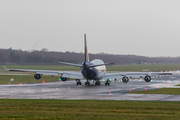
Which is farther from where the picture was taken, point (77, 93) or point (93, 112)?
point (77, 93)

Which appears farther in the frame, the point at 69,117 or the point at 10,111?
the point at 10,111

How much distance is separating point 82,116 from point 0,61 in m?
99.1

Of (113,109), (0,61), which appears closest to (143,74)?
(113,109)

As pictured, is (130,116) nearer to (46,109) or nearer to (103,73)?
(46,109)

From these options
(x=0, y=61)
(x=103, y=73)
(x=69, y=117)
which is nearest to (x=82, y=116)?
(x=69, y=117)

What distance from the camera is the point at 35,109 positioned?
19.9m

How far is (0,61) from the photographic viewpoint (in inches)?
4328

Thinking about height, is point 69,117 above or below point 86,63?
below

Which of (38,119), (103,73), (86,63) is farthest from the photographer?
(103,73)

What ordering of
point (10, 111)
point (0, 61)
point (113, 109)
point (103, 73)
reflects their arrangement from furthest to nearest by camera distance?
1. point (0, 61)
2. point (103, 73)
3. point (113, 109)
4. point (10, 111)

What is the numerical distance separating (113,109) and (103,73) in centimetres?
3321

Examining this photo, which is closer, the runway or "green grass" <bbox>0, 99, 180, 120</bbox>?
"green grass" <bbox>0, 99, 180, 120</bbox>

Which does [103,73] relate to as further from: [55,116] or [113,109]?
[55,116]

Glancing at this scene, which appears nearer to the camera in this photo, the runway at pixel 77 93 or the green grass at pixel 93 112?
the green grass at pixel 93 112
